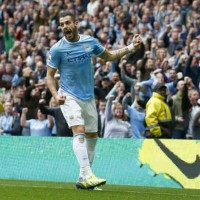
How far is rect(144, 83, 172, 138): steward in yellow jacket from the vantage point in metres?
19.6

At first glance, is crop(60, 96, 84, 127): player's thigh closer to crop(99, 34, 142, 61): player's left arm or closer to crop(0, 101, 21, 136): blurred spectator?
crop(99, 34, 142, 61): player's left arm

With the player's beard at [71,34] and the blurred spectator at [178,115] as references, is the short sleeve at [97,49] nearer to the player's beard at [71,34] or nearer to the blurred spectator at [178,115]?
the player's beard at [71,34]

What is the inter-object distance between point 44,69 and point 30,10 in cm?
→ 643

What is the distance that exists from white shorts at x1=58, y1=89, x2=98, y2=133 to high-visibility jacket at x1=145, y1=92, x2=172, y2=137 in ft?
12.2

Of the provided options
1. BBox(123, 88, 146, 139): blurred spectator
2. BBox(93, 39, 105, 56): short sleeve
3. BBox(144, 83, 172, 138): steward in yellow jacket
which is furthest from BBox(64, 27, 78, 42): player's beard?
BBox(123, 88, 146, 139): blurred spectator

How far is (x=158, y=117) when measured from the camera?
65.0 ft

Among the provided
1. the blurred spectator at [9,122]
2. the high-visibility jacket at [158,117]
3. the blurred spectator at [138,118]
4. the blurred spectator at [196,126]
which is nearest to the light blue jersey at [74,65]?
the high-visibility jacket at [158,117]

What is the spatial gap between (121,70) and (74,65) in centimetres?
856

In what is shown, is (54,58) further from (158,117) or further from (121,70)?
(121,70)

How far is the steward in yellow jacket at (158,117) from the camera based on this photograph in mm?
19562

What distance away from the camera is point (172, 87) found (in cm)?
2238

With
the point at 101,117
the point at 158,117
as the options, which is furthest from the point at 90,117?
the point at 101,117

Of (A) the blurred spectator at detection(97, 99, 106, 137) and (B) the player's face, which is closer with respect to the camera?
(B) the player's face

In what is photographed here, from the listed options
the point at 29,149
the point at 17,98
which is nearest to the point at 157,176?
the point at 29,149
